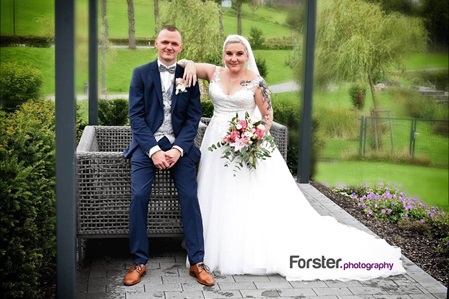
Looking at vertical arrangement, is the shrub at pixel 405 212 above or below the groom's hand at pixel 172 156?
below

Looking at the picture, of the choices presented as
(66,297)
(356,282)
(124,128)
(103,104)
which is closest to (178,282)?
(66,297)

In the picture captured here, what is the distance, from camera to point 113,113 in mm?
8266

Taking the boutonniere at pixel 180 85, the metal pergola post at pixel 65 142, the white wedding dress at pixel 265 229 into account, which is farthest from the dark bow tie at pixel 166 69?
the metal pergola post at pixel 65 142

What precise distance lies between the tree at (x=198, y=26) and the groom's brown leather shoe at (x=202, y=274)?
436 centimetres

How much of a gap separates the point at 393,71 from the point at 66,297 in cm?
647

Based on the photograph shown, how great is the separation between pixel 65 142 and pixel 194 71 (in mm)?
1308

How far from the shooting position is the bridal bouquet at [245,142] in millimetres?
4441

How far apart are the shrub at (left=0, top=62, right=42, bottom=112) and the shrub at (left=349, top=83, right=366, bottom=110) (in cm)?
442

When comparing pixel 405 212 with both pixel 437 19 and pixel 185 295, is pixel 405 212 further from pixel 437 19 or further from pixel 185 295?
pixel 437 19

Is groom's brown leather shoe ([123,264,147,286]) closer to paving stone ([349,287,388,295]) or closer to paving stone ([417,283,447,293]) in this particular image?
paving stone ([349,287,388,295])

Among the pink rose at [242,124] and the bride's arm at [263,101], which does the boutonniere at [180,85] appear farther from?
the bride's arm at [263,101]

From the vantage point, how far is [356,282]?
4.36m

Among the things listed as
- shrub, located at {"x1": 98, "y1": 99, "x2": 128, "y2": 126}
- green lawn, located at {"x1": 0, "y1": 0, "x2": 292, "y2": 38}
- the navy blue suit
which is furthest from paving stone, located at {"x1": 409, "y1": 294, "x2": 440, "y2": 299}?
green lawn, located at {"x1": 0, "y1": 0, "x2": 292, "y2": 38}

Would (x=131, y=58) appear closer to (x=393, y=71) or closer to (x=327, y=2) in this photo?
(x=327, y=2)
